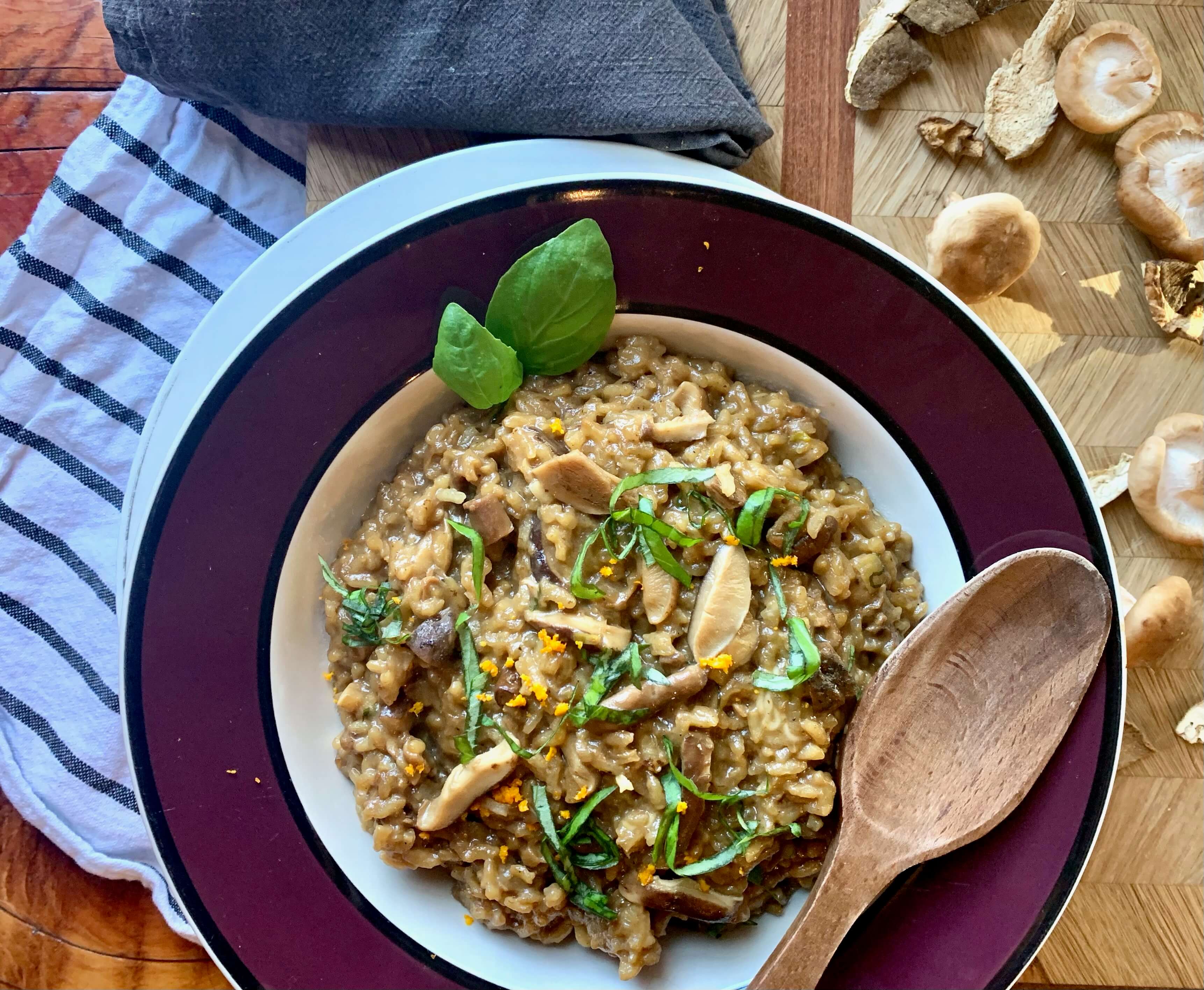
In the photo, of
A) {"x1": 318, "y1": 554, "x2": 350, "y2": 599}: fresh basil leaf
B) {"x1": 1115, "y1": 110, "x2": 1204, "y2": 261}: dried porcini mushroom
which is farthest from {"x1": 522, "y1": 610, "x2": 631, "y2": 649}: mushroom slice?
{"x1": 1115, "y1": 110, "x2": 1204, "y2": 261}: dried porcini mushroom

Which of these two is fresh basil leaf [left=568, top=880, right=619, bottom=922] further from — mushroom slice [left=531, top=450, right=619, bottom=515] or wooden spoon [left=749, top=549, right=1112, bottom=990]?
mushroom slice [left=531, top=450, right=619, bottom=515]

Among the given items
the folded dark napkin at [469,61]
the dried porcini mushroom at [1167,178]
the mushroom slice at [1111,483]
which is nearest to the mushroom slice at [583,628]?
the folded dark napkin at [469,61]

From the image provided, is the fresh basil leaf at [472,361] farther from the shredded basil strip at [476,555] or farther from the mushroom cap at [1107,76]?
the mushroom cap at [1107,76]

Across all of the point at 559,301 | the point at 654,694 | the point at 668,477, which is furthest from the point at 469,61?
the point at 654,694

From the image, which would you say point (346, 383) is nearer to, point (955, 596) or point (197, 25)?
point (197, 25)

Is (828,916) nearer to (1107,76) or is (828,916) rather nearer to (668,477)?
(668,477)
